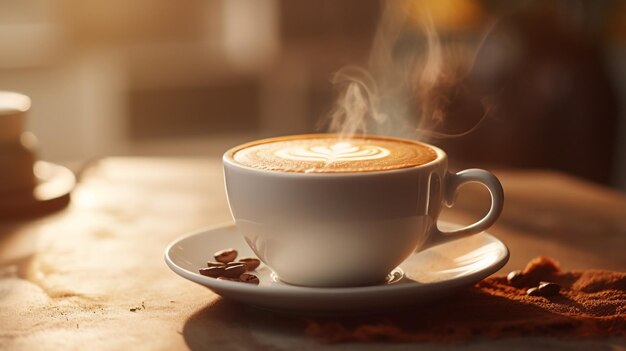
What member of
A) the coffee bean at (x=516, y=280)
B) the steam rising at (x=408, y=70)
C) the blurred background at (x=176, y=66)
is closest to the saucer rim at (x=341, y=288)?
the coffee bean at (x=516, y=280)

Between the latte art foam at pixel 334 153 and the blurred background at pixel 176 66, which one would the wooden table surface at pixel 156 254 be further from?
the blurred background at pixel 176 66

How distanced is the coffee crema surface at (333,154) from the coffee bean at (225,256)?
5.0 inches

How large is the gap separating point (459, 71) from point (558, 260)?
6.55 feet

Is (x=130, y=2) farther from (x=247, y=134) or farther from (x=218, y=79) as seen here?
(x=247, y=134)

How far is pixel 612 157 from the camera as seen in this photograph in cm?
308

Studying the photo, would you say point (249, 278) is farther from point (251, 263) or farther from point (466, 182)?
point (466, 182)

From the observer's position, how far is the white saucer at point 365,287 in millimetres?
848

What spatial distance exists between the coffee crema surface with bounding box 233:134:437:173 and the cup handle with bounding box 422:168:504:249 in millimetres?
40

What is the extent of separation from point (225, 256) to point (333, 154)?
0.19 meters

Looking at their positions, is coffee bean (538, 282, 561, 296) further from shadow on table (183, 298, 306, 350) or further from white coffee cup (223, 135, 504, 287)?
shadow on table (183, 298, 306, 350)

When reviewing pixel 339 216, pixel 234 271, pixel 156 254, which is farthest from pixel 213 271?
pixel 156 254

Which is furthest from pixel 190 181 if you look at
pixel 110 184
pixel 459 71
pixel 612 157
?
pixel 612 157

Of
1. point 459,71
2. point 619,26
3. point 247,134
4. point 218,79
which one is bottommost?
point 247,134

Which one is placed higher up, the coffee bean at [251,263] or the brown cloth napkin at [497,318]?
the brown cloth napkin at [497,318]
